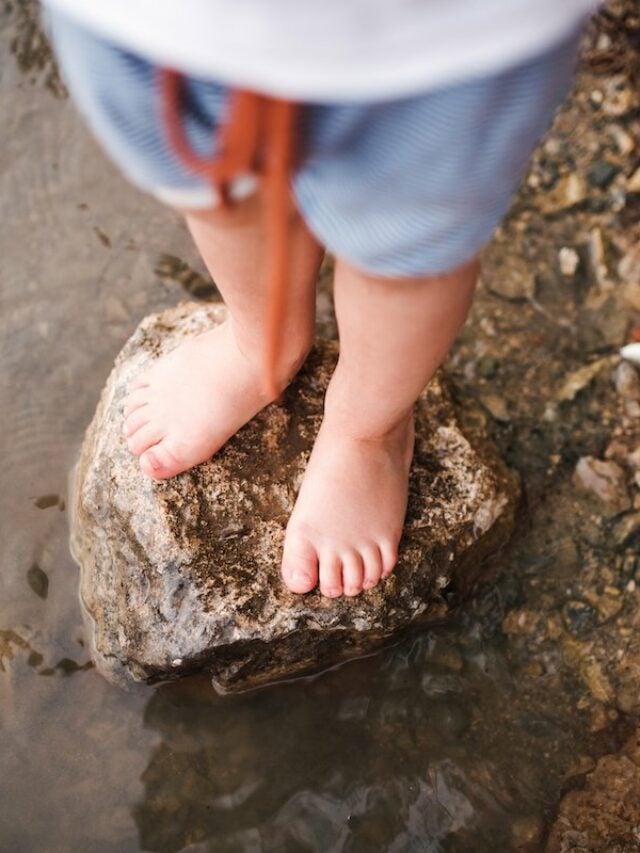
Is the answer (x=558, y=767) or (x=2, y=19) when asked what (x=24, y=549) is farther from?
(x=2, y=19)

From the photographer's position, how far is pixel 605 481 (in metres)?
1.69

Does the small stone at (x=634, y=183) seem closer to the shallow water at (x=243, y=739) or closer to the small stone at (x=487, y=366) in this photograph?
the small stone at (x=487, y=366)

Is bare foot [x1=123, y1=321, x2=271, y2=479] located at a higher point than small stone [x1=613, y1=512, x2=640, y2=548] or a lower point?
higher

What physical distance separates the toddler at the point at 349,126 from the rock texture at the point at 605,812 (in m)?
0.77

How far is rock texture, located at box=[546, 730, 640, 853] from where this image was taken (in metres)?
1.41

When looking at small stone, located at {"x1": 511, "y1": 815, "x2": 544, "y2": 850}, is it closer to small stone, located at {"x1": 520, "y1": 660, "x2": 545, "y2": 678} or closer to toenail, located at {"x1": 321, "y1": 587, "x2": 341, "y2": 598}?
small stone, located at {"x1": 520, "y1": 660, "x2": 545, "y2": 678}

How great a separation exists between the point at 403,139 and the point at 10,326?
4.19ft

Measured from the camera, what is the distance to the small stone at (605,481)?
1683 mm

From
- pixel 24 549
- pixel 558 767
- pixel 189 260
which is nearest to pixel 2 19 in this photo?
→ pixel 189 260

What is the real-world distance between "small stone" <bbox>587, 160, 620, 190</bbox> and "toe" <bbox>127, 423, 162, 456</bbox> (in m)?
1.17

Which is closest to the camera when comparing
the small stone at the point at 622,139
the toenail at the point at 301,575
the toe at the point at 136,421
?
the toenail at the point at 301,575

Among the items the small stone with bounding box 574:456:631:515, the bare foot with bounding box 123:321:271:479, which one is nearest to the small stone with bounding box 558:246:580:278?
the small stone with bounding box 574:456:631:515

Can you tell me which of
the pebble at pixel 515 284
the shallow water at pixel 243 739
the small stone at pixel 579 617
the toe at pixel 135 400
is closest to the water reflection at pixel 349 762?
the shallow water at pixel 243 739

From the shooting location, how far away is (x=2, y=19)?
6.79 feet
